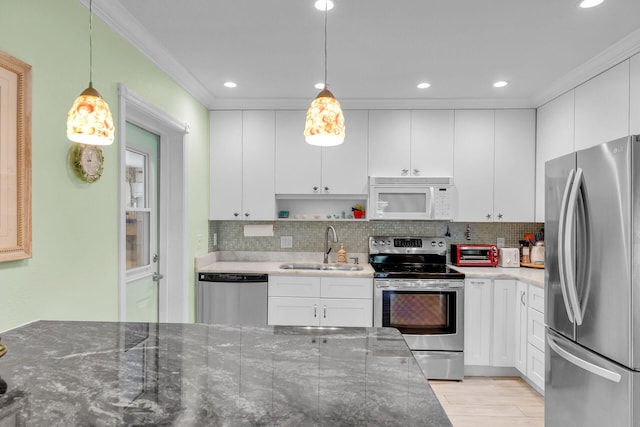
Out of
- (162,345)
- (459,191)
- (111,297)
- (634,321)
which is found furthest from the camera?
(459,191)

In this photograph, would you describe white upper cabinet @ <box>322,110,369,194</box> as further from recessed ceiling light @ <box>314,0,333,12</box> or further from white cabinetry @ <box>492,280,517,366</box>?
recessed ceiling light @ <box>314,0,333,12</box>

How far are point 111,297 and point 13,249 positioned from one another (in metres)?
0.73

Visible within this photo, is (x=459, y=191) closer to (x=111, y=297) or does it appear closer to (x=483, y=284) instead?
(x=483, y=284)

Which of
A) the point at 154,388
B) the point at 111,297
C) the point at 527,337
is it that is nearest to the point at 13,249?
the point at 111,297

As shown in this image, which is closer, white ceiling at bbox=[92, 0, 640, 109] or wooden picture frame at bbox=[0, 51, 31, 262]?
wooden picture frame at bbox=[0, 51, 31, 262]

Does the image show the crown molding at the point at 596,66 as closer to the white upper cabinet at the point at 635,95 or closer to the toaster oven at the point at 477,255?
the white upper cabinet at the point at 635,95

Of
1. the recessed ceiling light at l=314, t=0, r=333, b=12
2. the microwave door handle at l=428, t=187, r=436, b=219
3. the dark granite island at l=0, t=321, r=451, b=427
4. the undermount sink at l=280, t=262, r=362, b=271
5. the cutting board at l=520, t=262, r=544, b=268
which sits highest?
the recessed ceiling light at l=314, t=0, r=333, b=12

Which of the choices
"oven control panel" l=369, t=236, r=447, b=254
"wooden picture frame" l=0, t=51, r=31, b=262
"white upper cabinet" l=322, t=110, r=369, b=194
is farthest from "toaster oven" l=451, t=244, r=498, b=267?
"wooden picture frame" l=0, t=51, r=31, b=262

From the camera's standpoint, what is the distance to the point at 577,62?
8.97 ft

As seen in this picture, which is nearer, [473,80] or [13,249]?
[13,249]

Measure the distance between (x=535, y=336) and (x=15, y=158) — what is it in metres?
3.38

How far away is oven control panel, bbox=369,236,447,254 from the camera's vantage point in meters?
3.86

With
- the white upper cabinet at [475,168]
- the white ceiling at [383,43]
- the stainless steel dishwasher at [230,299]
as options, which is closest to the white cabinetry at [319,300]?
the stainless steel dishwasher at [230,299]

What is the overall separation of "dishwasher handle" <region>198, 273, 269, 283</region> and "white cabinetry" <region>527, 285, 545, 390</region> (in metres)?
2.16
